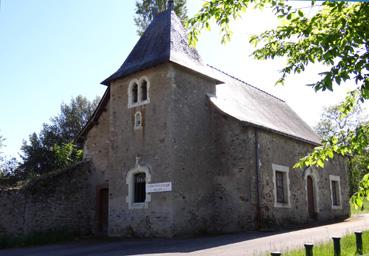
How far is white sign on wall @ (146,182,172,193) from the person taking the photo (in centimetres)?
1430

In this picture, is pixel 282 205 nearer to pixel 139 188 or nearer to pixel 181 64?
pixel 139 188

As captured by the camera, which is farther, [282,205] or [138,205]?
[282,205]

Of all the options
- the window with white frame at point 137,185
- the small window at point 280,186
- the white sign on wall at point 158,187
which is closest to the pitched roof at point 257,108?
the small window at point 280,186

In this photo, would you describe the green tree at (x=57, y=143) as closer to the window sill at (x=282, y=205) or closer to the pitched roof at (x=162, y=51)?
the pitched roof at (x=162, y=51)

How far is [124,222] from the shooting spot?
1558 cm

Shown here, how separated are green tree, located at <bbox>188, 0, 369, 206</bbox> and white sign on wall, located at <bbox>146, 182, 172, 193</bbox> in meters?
8.32

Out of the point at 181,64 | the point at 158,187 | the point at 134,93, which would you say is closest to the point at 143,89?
the point at 134,93

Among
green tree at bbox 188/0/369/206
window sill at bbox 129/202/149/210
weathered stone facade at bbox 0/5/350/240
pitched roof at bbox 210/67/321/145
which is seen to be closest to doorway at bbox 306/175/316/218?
weathered stone facade at bbox 0/5/350/240

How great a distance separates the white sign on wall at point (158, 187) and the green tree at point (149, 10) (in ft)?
42.5

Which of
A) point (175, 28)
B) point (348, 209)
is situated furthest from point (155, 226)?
point (348, 209)

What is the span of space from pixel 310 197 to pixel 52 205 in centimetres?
1202

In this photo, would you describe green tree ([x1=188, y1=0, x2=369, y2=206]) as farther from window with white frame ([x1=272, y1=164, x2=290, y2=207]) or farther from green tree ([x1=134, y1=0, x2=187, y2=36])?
green tree ([x1=134, y1=0, x2=187, y2=36])

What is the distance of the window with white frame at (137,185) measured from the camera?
15.2 m

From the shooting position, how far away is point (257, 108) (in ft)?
66.5
